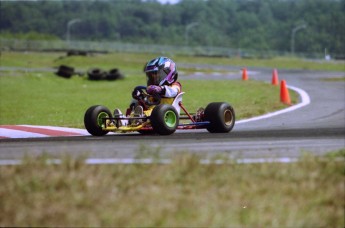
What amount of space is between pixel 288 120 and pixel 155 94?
3.66 metres

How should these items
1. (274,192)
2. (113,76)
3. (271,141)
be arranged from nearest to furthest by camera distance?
(274,192) < (271,141) < (113,76)

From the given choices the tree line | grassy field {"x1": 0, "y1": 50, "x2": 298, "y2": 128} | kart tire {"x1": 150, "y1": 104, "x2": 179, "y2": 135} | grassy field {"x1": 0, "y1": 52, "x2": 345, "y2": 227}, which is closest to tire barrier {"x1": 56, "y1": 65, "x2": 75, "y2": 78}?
grassy field {"x1": 0, "y1": 50, "x2": 298, "y2": 128}

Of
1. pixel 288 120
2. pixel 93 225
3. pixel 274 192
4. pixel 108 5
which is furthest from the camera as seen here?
pixel 108 5

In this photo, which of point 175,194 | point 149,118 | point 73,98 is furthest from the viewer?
point 73,98

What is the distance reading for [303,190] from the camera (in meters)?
6.08

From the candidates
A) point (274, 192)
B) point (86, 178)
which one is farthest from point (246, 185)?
point (86, 178)

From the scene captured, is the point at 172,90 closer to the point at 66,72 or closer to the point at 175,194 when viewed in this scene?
the point at 175,194

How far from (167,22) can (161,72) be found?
174 metres

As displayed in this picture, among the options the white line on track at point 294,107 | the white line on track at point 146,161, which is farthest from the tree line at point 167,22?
the white line on track at point 146,161

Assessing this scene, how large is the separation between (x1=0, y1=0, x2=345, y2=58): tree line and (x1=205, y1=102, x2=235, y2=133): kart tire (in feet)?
353

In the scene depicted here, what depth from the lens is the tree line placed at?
14275 centimetres

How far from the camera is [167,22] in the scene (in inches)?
7323

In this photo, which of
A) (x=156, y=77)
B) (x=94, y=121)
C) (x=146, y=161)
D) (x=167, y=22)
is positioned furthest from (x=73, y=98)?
(x=167, y=22)

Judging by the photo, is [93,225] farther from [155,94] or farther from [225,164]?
[155,94]
